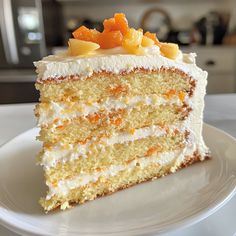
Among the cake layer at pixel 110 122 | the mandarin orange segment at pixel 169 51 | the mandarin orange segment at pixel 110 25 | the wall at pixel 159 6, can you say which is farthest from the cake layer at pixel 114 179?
the wall at pixel 159 6

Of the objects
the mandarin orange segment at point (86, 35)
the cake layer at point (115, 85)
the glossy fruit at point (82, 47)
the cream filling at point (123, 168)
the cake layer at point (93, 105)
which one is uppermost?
the mandarin orange segment at point (86, 35)

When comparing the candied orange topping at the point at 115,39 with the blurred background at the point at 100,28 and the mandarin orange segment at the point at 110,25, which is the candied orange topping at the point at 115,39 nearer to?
the mandarin orange segment at the point at 110,25

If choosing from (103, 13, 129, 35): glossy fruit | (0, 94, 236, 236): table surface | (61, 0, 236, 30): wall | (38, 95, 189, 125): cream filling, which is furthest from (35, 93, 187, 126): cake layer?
(61, 0, 236, 30): wall

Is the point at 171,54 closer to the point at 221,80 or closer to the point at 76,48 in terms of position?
the point at 76,48

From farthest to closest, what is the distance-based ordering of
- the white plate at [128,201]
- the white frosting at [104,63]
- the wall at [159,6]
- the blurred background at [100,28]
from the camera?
the wall at [159,6]
the blurred background at [100,28]
the white frosting at [104,63]
the white plate at [128,201]

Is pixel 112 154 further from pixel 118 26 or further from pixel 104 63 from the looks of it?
pixel 118 26

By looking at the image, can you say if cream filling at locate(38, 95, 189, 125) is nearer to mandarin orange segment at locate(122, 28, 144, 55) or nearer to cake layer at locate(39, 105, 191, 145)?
cake layer at locate(39, 105, 191, 145)

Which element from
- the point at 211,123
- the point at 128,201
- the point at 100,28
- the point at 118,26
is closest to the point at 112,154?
the point at 128,201

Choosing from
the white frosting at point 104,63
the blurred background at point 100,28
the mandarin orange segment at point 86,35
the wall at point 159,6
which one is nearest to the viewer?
the white frosting at point 104,63

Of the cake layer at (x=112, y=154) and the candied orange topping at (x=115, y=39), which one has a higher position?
the candied orange topping at (x=115, y=39)
